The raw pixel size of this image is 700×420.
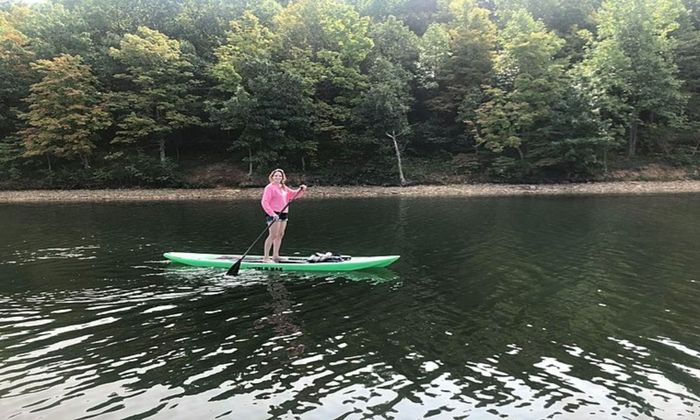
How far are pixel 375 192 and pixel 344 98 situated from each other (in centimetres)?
1067

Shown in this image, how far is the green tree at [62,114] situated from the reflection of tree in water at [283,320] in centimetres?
3790

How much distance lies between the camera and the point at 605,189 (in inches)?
1459

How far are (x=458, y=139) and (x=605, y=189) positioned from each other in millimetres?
13650

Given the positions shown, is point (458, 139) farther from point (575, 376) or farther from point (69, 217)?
point (575, 376)

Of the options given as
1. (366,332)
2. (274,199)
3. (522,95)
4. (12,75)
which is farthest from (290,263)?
(12,75)

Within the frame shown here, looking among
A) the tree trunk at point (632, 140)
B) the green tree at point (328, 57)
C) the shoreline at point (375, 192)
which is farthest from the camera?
the green tree at point (328, 57)

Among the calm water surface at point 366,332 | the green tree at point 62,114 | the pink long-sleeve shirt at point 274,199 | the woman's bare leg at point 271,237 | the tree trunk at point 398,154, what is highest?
the green tree at point 62,114

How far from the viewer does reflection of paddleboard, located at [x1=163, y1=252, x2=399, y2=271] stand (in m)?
13.1

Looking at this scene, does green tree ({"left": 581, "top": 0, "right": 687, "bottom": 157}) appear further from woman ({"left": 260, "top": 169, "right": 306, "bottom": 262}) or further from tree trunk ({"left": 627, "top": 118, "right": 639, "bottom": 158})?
woman ({"left": 260, "top": 169, "right": 306, "bottom": 262})

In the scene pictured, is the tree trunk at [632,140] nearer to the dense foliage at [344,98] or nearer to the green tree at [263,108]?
the dense foliage at [344,98]

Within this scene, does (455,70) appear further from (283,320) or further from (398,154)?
(283,320)

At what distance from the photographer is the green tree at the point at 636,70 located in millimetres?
41625

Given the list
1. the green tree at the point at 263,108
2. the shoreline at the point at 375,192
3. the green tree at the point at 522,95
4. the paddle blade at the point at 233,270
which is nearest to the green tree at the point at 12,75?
the shoreline at the point at 375,192

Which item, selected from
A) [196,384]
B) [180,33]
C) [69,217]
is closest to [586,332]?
[196,384]
